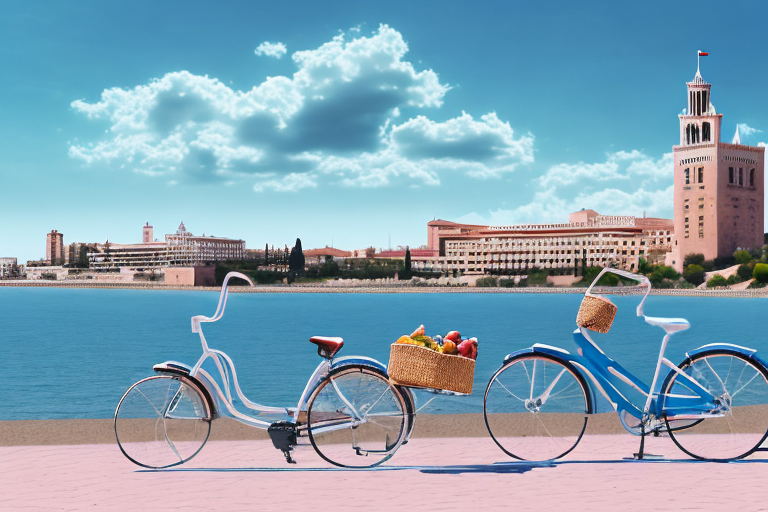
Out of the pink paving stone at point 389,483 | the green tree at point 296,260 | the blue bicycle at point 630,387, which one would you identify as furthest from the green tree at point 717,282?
the blue bicycle at point 630,387

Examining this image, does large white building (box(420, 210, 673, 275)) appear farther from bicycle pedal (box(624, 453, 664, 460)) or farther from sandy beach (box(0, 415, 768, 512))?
sandy beach (box(0, 415, 768, 512))

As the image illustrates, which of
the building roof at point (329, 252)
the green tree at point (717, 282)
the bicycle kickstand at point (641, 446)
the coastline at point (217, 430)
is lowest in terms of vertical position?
the green tree at point (717, 282)

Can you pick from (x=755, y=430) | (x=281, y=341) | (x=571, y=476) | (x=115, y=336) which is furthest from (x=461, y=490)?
(x=115, y=336)

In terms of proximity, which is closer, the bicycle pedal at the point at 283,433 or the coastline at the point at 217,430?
the bicycle pedal at the point at 283,433

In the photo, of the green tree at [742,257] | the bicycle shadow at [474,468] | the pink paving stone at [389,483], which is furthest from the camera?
the green tree at [742,257]

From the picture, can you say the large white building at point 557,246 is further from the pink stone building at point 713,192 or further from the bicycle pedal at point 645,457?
the bicycle pedal at point 645,457

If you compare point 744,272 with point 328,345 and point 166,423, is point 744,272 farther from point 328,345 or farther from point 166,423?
point 166,423

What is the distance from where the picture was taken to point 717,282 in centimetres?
12062

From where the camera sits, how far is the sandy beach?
4281 mm

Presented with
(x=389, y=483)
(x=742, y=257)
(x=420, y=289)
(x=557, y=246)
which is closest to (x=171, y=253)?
(x=420, y=289)

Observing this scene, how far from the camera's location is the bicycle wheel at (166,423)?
17.1 ft

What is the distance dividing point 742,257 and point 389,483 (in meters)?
130

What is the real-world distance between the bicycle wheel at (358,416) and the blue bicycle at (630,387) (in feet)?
2.14

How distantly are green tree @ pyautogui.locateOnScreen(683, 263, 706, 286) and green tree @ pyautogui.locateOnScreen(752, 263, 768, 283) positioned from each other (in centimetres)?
930
